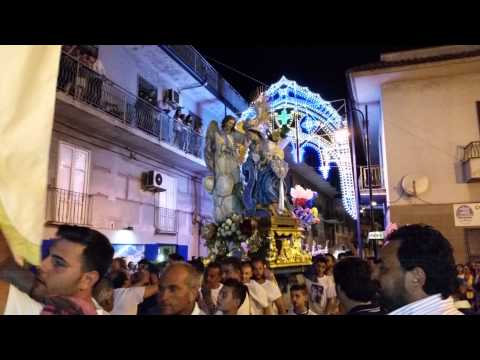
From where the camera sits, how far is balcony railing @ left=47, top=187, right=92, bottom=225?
4.04 meters

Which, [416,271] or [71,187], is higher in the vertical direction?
[71,187]

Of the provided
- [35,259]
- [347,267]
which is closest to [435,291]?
[347,267]

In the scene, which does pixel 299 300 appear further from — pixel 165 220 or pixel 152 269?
pixel 165 220

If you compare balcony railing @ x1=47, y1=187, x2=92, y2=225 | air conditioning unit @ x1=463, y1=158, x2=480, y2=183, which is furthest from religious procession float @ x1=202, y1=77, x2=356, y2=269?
air conditioning unit @ x1=463, y1=158, x2=480, y2=183

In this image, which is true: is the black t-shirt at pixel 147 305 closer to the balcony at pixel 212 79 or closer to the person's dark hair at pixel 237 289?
the person's dark hair at pixel 237 289

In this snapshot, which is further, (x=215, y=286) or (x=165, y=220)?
(x=165, y=220)

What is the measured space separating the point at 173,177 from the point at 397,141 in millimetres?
3662

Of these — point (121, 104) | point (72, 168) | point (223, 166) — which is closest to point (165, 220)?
point (121, 104)

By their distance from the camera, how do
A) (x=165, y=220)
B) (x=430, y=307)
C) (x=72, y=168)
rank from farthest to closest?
(x=165, y=220) → (x=72, y=168) → (x=430, y=307)

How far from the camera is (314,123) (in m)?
6.11

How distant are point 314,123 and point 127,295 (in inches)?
172

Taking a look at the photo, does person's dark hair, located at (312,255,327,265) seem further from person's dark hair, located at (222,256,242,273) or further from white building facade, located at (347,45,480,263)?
white building facade, located at (347,45,480,263)

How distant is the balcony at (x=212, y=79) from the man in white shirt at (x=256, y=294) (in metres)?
4.81
